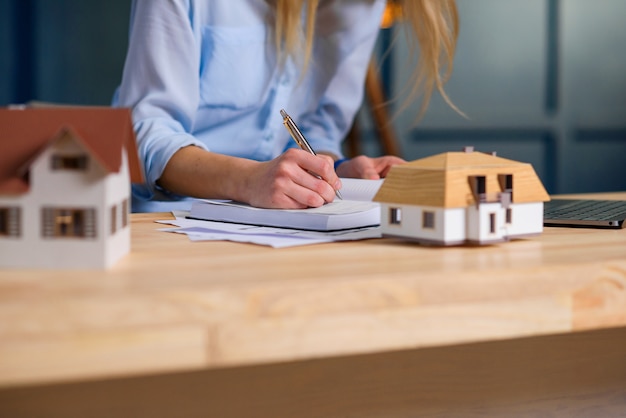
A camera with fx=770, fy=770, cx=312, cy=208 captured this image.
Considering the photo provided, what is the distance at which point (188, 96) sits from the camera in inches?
53.8

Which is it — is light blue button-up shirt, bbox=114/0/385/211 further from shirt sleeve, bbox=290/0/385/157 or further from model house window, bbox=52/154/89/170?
model house window, bbox=52/154/89/170

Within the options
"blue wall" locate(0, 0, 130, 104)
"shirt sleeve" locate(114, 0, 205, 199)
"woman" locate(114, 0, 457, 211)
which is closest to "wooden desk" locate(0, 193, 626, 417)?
"woman" locate(114, 0, 457, 211)

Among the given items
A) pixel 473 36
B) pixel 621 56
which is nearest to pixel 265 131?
pixel 473 36

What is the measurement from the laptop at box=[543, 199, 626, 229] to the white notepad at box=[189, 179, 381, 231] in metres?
0.21

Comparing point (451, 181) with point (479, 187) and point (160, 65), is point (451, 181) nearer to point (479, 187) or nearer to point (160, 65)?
point (479, 187)

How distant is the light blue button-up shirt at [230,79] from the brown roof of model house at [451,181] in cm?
57

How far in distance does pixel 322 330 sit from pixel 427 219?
0.21 meters

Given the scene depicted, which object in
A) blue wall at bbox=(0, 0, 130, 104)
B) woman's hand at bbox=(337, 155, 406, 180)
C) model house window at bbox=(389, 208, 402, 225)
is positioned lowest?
model house window at bbox=(389, 208, 402, 225)

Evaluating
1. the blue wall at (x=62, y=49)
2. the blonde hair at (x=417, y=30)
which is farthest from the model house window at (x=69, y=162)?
the blue wall at (x=62, y=49)

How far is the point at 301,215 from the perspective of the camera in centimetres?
81

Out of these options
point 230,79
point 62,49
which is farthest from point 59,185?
point 62,49

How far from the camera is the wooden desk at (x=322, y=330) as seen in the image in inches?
17.9

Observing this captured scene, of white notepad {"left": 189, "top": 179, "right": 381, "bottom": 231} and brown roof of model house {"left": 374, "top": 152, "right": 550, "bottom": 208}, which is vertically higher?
brown roof of model house {"left": 374, "top": 152, "right": 550, "bottom": 208}

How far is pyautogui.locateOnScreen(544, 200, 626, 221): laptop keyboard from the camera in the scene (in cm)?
88
